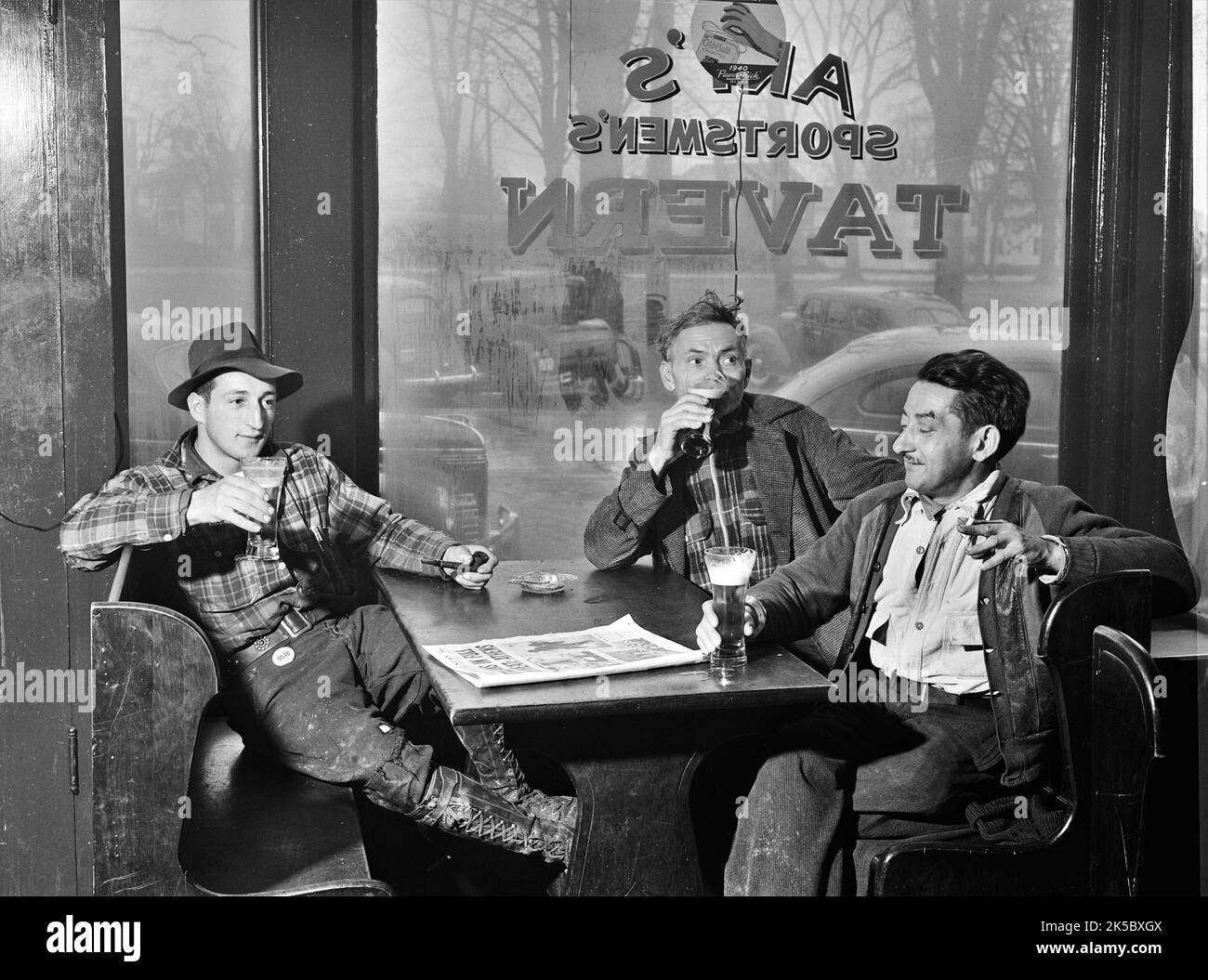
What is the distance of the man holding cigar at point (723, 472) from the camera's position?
3.15 m

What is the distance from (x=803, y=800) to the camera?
2.46 meters

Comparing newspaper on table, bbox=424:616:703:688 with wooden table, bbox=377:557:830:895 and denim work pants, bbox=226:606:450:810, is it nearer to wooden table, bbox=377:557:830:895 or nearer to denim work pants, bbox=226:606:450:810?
wooden table, bbox=377:557:830:895

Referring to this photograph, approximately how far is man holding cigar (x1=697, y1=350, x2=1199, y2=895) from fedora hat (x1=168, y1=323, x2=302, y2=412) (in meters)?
1.31

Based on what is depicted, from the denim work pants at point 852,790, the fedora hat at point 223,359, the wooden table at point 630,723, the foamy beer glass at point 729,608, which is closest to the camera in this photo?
the wooden table at point 630,723

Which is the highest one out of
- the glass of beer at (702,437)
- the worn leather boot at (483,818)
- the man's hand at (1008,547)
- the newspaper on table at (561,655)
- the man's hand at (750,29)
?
the man's hand at (750,29)

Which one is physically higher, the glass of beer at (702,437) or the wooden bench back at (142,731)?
the glass of beer at (702,437)

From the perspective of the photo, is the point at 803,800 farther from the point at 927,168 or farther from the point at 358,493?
the point at 927,168

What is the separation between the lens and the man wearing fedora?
2.67 m

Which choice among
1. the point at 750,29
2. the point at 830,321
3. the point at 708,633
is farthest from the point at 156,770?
the point at 750,29

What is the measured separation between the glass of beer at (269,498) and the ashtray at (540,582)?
1.89 ft

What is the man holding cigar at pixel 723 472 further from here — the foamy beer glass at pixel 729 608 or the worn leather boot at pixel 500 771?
the foamy beer glass at pixel 729 608

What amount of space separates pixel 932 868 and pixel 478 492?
62.6 inches

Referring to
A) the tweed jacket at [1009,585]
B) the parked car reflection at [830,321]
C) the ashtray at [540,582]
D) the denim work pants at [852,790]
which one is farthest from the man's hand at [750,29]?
the denim work pants at [852,790]
